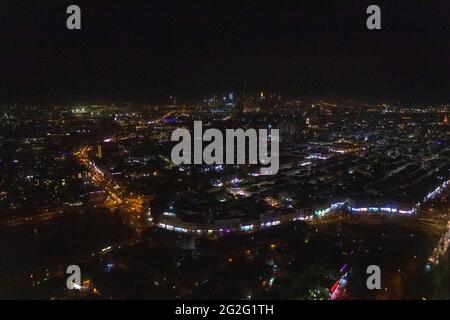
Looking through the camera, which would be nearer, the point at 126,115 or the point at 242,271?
the point at 242,271

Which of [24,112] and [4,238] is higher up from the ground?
[24,112]

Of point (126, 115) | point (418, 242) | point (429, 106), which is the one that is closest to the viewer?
point (418, 242)

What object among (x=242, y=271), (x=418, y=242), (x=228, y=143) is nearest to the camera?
(x=242, y=271)

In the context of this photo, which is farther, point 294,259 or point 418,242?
point 418,242

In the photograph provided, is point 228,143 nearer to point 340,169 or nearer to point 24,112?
point 340,169

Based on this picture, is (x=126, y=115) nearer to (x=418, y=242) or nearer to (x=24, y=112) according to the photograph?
(x=24, y=112)

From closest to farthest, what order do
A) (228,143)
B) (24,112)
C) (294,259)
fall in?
(294,259)
(228,143)
(24,112)

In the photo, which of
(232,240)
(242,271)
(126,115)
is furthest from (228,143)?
(126,115)
